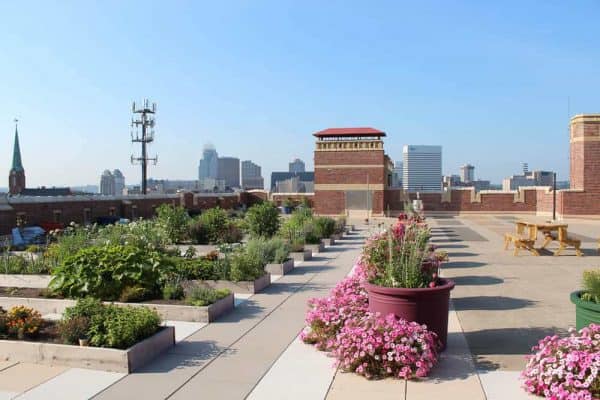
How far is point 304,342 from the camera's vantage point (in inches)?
264

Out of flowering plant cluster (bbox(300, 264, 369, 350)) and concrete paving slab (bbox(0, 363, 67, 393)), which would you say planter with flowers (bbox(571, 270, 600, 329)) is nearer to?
flowering plant cluster (bbox(300, 264, 369, 350))

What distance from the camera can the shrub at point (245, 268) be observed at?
10078 millimetres

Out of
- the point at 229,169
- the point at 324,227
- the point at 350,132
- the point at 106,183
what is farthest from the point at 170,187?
the point at 324,227

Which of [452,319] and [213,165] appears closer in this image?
[452,319]

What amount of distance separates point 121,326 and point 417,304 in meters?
3.28

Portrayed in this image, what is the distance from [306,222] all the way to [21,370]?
43.2 feet

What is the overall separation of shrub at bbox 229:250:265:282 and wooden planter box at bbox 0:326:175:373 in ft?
12.7

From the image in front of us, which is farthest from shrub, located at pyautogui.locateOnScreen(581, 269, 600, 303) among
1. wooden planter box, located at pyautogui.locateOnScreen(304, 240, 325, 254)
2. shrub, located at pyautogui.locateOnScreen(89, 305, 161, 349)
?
wooden planter box, located at pyautogui.locateOnScreen(304, 240, 325, 254)

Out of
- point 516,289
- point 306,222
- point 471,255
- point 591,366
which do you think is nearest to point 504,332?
point 591,366

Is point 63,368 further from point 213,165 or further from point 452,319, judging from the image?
point 213,165

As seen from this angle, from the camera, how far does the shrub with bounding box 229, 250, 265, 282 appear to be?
10.1m

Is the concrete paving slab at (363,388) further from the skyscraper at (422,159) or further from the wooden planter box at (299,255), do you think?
the skyscraper at (422,159)

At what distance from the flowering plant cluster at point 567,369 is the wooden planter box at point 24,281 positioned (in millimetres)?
8803

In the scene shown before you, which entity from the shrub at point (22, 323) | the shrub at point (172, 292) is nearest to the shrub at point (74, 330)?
the shrub at point (22, 323)
